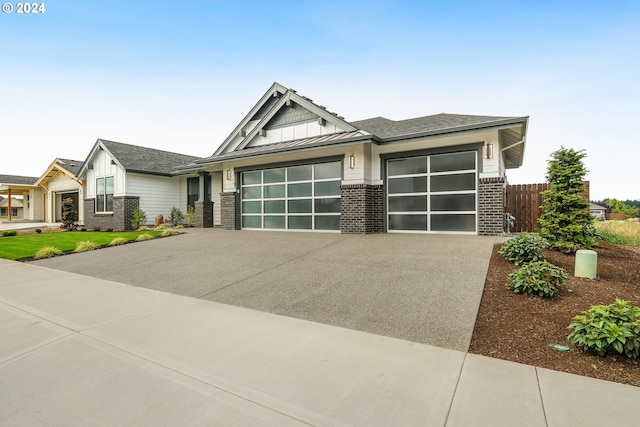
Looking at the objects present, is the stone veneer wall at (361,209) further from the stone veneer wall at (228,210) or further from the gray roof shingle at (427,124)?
the stone veneer wall at (228,210)

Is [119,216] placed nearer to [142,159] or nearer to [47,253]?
[142,159]

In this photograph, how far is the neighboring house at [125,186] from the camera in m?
18.2

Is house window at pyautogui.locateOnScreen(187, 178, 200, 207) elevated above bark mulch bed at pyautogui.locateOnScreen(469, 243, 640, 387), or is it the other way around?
house window at pyautogui.locateOnScreen(187, 178, 200, 207)

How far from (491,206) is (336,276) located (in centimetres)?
683

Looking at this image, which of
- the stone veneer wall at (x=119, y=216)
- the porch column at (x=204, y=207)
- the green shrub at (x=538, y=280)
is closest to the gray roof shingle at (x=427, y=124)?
the green shrub at (x=538, y=280)

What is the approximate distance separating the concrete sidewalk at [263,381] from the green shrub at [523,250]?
3.97 metres

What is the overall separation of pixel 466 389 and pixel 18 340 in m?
5.20

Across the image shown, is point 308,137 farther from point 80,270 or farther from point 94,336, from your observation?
point 94,336

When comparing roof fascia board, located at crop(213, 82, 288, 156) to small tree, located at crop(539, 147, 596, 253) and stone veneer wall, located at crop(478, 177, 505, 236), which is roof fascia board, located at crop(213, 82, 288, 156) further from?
small tree, located at crop(539, 147, 596, 253)

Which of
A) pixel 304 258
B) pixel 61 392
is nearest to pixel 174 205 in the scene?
pixel 304 258

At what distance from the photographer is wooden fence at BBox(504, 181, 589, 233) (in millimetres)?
11758

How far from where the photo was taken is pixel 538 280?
15.0ft

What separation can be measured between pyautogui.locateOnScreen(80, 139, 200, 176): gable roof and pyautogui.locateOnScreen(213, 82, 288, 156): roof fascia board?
→ 18.4ft

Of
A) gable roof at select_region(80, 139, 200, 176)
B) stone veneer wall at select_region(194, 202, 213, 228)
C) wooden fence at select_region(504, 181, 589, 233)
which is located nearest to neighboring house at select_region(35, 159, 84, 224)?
gable roof at select_region(80, 139, 200, 176)
